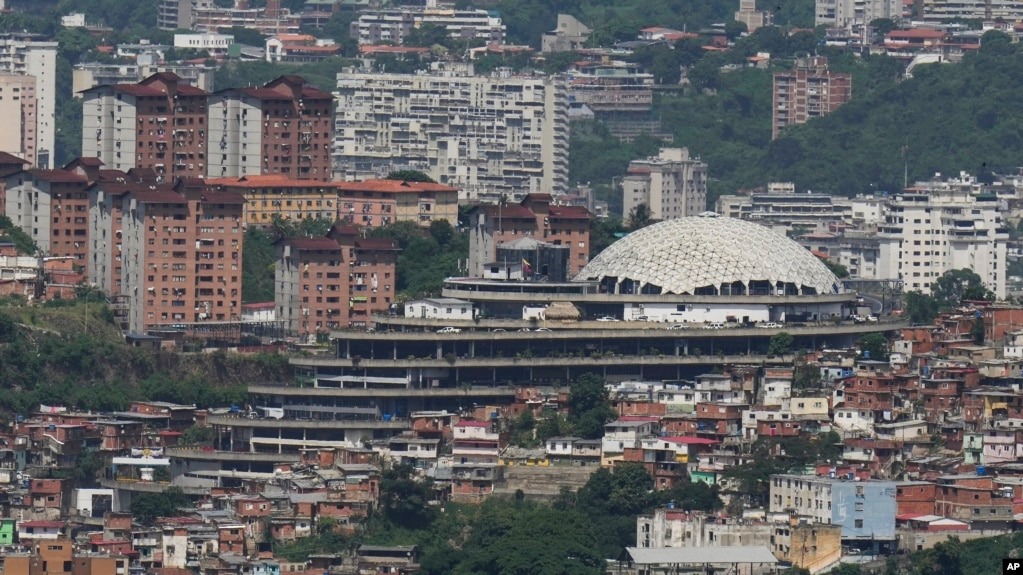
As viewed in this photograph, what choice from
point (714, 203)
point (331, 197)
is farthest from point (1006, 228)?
point (331, 197)

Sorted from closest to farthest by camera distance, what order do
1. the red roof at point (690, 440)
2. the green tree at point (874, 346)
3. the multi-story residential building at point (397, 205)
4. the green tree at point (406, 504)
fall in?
the green tree at point (406, 504) → the red roof at point (690, 440) → the green tree at point (874, 346) → the multi-story residential building at point (397, 205)

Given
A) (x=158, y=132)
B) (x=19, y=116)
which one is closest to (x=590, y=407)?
(x=158, y=132)

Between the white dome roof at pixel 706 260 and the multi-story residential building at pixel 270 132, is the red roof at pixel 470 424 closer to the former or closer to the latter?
the white dome roof at pixel 706 260

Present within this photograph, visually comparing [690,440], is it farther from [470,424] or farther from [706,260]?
[706,260]

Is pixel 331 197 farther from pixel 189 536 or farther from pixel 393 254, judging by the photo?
pixel 189 536

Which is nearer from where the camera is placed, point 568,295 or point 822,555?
point 822,555

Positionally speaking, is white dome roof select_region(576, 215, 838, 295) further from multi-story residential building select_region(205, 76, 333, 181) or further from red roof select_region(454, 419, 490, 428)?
multi-story residential building select_region(205, 76, 333, 181)

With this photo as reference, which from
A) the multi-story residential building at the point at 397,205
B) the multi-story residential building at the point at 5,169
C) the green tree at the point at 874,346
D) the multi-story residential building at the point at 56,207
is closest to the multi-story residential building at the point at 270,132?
the multi-story residential building at the point at 397,205
